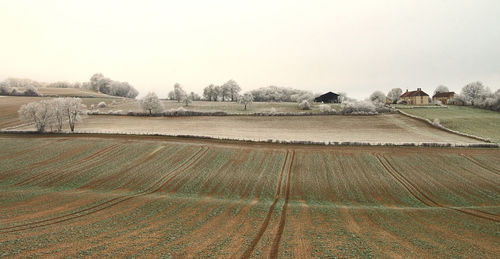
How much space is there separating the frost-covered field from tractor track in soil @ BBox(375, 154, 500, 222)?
43.7 ft

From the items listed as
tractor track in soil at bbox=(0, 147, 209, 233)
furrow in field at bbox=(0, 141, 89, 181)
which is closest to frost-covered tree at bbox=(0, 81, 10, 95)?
furrow in field at bbox=(0, 141, 89, 181)

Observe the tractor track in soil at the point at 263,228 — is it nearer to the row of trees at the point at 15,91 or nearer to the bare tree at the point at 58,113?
the bare tree at the point at 58,113

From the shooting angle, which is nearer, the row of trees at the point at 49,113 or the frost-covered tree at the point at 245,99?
the row of trees at the point at 49,113

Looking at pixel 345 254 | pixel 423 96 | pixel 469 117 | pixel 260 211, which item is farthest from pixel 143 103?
pixel 423 96

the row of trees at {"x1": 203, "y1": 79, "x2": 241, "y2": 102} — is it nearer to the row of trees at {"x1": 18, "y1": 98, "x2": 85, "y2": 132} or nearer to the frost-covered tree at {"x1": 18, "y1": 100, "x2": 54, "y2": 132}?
the row of trees at {"x1": 18, "y1": 98, "x2": 85, "y2": 132}

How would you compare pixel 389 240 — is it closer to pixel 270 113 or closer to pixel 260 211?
pixel 260 211

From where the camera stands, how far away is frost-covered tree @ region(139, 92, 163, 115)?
68.2 m

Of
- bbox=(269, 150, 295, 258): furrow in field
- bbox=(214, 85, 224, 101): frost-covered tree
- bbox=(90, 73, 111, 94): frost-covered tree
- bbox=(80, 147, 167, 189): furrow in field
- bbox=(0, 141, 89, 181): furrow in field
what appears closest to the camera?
bbox=(269, 150, 295, 258): furrow in field

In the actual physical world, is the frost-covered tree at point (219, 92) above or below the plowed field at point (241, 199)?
above

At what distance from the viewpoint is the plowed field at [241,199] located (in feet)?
45.7

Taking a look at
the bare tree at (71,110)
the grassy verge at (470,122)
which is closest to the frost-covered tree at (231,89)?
the grassy verge at (470,122)

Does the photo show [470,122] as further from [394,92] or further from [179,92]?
[179,92]

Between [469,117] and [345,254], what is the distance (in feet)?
231

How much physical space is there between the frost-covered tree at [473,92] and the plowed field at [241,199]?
63.3 meters
